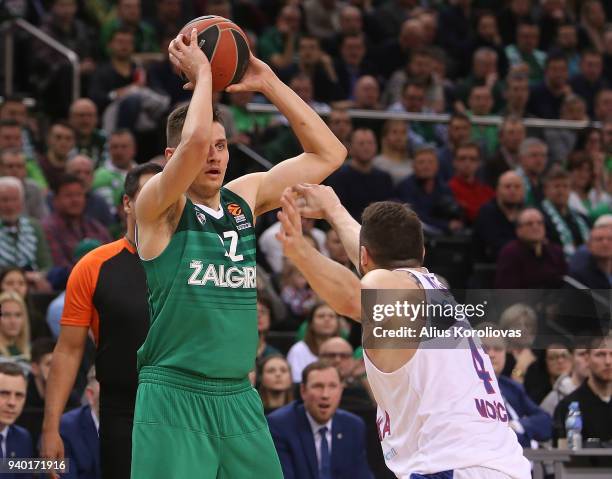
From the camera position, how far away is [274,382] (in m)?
9.60

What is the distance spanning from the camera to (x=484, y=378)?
521 centimetres

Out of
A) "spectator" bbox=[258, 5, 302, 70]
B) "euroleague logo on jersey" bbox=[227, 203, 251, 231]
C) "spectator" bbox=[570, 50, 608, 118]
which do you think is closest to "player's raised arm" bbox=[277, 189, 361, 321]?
"euroleague logo on jersey" bbox=[227, 203, 251, 231]

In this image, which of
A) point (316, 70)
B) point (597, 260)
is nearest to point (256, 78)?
point (597, 260)

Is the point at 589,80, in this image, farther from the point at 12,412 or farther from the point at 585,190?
the point at 12,412

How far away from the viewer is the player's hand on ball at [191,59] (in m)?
5.45

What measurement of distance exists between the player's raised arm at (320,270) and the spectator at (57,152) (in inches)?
344

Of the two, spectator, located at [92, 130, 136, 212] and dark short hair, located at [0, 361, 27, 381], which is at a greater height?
spectator, located at [92, 130, 136, 212]

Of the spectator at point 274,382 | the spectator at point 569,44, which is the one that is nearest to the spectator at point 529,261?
the spectator at point 274,382

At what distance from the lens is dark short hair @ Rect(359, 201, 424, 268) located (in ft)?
16.8

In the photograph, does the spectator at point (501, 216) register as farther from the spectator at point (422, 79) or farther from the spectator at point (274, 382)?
the spectator at point (274, 382)

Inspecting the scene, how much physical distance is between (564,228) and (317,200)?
922 centimetres

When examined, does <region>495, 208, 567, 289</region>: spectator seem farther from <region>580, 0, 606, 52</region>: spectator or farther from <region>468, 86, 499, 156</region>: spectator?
<region>580, 0, 606, 52</region>: spectator

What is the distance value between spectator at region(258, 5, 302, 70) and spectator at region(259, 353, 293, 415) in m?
7.30

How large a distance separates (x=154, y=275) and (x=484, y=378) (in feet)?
4.88
